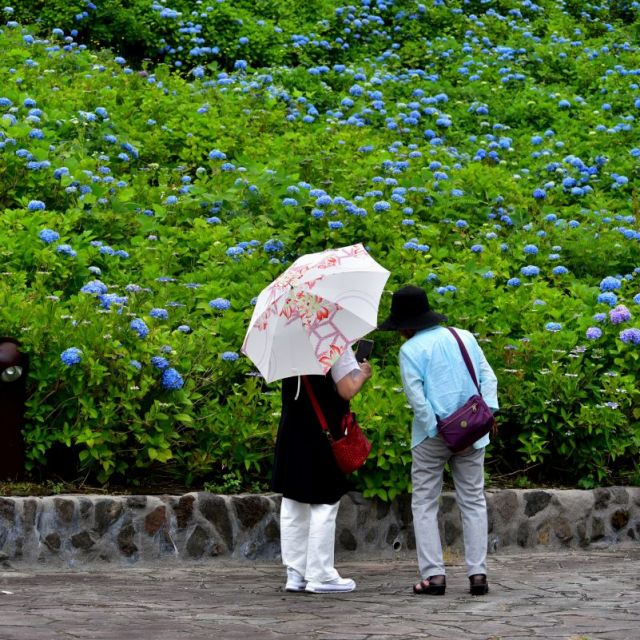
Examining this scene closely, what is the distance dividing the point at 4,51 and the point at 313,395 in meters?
7.18

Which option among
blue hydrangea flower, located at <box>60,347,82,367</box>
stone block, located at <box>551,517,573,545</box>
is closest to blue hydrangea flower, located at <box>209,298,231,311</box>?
blue hydrangea flower, located at <box>60,347,82,367</box>

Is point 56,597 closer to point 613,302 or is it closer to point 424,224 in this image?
point 613,302

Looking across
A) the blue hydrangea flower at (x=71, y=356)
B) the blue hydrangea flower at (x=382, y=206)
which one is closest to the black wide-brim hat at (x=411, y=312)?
the blue hydrangea flower at (x=71, y=356)

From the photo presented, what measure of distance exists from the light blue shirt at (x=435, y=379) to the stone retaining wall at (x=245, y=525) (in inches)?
46.4

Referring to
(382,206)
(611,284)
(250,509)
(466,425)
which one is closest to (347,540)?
(250,509)

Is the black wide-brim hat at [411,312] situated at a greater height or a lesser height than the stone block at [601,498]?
greater

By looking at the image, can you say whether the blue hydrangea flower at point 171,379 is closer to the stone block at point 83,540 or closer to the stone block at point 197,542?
the stone block at point 197,542

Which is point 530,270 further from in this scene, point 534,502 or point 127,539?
point 127,539

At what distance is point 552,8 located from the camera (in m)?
16.3

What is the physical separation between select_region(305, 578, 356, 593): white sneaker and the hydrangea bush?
42.2 inches

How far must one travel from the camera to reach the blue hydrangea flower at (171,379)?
6.52 meters

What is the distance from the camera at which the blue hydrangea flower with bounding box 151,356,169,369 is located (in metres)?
6.56

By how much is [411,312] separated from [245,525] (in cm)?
153

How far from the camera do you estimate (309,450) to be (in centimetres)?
570
